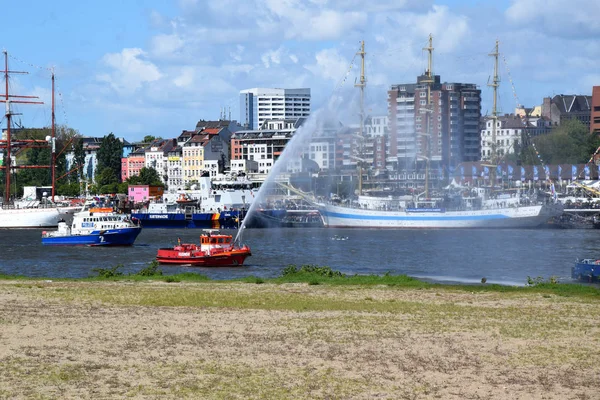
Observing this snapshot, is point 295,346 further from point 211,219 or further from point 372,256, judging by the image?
point 211,219

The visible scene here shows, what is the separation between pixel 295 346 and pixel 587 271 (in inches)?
1139

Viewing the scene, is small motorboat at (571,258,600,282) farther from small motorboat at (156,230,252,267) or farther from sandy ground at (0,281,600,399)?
small motorboat at (156,230,252,267)

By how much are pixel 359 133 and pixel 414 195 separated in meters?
18.3

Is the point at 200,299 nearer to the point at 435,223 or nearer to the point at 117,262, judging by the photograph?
the point at 117,262

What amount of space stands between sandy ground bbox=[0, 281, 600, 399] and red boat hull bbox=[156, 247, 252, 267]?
83.3 feet

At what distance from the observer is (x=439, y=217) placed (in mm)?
148500

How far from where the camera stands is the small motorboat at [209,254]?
67188 mm

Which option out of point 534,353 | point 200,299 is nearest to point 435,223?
point 200,299

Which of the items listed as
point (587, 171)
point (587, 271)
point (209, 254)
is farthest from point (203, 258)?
point (587, 171)

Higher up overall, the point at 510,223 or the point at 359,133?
the point at 359,133

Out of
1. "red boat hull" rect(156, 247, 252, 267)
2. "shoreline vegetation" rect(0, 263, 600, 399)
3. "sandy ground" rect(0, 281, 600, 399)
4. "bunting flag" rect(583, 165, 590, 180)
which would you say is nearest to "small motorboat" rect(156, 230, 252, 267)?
"red boat hull" rect(156, 247, 252, 267)

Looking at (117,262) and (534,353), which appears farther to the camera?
(117,262)

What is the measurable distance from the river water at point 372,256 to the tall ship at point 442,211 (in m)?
21.1

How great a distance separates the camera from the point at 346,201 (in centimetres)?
15975
